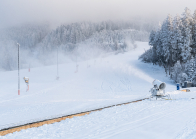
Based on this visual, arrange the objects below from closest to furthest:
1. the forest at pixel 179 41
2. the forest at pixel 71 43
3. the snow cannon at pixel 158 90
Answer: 1. the snow cannon at pixel 158 90
2. the forest at pixel 179 41
3. the forest at pixel 71 43

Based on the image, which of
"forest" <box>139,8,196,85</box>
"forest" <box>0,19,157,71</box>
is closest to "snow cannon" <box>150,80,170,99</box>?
"forest" <box>139,8,196,85</box>

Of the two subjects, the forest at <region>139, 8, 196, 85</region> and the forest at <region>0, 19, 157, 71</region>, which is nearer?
the forest at <region>139, 8, 196, 85</region>

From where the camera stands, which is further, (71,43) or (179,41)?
(71,43)

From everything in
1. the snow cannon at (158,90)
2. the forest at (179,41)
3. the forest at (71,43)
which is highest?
the forest at (71,43)

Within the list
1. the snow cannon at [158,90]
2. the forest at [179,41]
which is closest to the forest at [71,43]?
the forest at [179,41]

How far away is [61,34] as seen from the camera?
158375 millimetres

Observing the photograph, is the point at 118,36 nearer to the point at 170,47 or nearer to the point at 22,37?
the point at 170,47

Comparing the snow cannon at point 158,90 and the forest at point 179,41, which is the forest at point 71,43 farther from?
the snow cannon at point 158,90

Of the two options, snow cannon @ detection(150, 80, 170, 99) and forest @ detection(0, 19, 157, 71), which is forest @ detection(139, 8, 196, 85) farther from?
forest @ detection(0, 19, 157, 71)

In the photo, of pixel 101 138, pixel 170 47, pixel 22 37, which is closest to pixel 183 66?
pixel 170 47

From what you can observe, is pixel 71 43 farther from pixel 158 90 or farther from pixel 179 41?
pixel 158 90

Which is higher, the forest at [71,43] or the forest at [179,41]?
the forest at [71,43]

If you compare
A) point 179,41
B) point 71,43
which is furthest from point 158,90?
point 71,43

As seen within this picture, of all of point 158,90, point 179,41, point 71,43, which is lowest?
point 158,90
